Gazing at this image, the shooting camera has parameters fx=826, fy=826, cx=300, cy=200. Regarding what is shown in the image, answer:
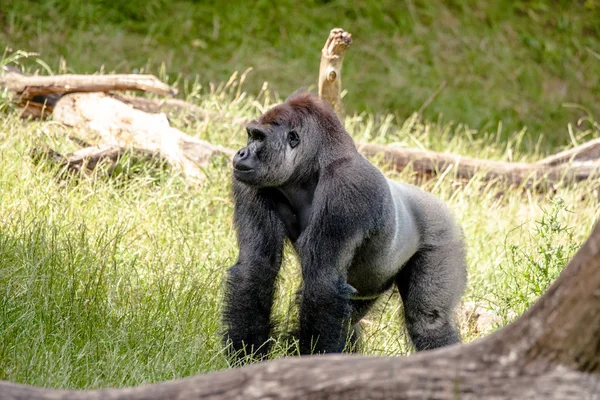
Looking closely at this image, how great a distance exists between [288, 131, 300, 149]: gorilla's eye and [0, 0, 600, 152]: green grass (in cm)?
429

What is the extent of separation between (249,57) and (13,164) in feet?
14.0

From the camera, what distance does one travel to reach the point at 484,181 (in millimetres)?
6000

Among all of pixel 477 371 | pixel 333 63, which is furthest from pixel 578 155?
pixel 477 371

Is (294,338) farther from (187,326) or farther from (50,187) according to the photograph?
(50,187)

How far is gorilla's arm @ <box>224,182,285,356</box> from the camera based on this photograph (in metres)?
3.40

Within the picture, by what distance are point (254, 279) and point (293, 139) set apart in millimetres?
606

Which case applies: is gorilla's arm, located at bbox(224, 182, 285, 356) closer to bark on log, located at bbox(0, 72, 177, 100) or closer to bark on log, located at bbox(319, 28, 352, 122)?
bark on log, located at bbox(319, 28, 352, 122)

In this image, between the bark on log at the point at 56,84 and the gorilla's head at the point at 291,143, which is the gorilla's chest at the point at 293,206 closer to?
the gorilla's head at the point at 291,143

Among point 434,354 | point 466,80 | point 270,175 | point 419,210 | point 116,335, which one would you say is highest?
point 434,354

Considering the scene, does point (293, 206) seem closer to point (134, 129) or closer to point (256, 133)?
point (256, 133)

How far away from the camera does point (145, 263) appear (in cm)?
404

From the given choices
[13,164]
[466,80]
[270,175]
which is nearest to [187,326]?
[270,175]

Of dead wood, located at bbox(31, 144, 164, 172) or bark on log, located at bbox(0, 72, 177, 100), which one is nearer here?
dead wood, located at bbox(31, 144, 164, 172)

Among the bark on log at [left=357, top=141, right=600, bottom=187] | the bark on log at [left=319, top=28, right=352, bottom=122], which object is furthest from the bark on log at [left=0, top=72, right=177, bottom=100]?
the bark on log at [left=357, top=141, right=600, bottom=187]
